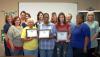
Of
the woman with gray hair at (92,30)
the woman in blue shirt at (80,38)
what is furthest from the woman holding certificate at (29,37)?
the woman with gray hair at (92,30)

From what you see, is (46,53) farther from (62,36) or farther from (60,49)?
(62,36)

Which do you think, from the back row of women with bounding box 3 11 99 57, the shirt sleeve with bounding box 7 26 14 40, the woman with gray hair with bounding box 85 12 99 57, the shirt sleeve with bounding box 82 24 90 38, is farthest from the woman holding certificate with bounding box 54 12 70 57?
the shirt sleeve with bounding box 7 26 14 40

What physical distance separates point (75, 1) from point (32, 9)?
1440 millimetres

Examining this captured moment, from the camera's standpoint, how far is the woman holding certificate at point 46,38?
207 inches

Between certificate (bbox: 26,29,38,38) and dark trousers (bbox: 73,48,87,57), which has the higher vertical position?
certificate (bbox: 26,29,38,38)

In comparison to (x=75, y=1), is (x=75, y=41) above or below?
below

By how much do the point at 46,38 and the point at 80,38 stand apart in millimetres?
806

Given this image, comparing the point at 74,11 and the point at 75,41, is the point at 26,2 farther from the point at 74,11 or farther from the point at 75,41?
Result: the point at 75,41

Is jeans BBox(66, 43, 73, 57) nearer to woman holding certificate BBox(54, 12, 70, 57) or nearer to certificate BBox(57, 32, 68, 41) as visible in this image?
woman holding certificate BBox(54, 12, 70, 57)

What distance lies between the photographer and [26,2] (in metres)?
7.13

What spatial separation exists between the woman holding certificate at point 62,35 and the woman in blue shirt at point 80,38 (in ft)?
0.63

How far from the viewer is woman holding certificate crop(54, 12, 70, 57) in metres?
5.26

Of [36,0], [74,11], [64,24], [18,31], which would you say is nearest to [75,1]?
[74,11]

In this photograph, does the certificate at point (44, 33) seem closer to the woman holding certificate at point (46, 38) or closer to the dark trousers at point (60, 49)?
the woman holding certificate at point (46, 38)
